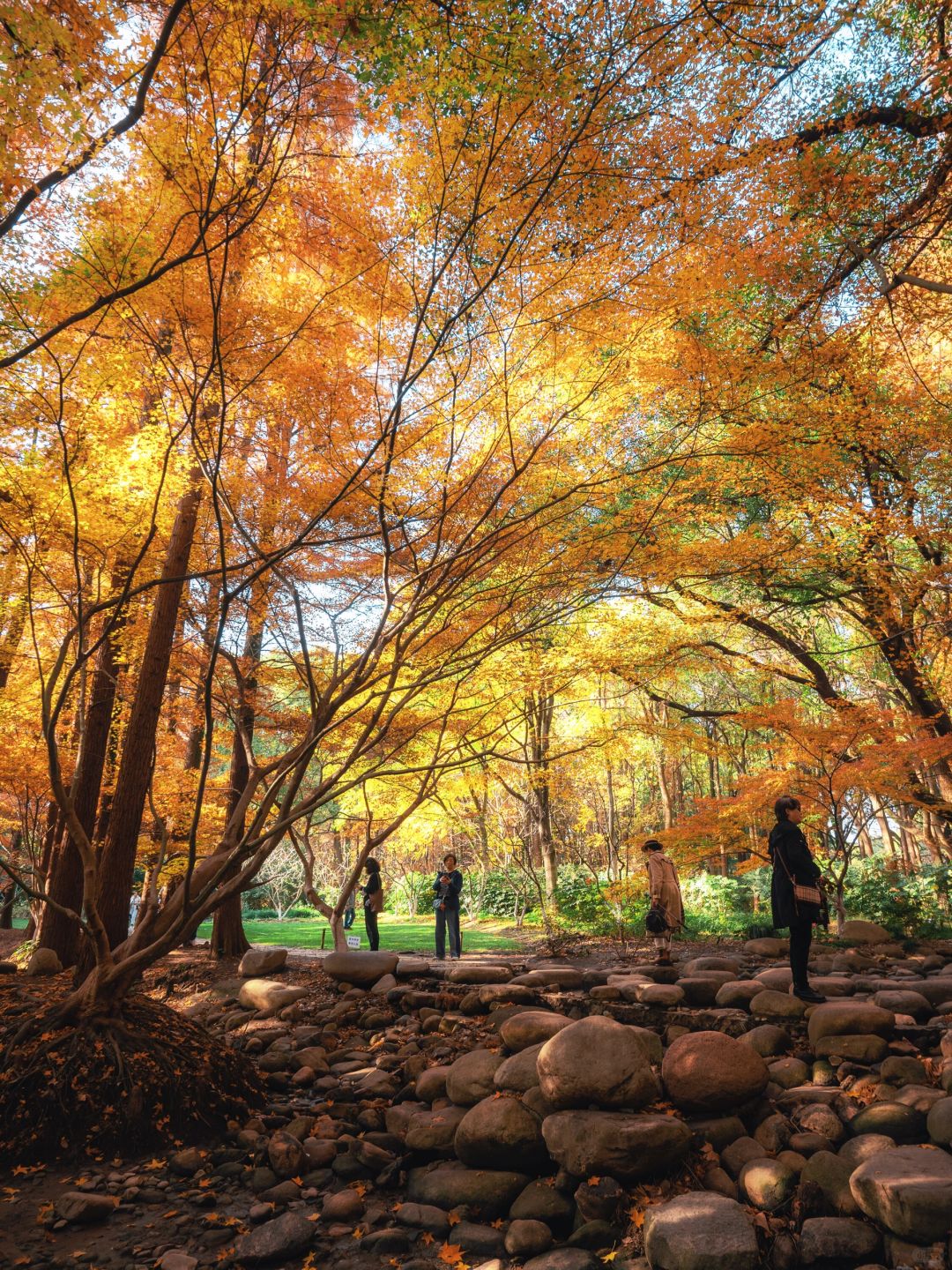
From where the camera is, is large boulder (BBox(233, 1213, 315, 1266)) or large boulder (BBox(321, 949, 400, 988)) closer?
large boulder (BBox(233, 1213, 315, 1266))

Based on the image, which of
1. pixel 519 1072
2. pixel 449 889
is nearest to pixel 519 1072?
pixel 519 1072

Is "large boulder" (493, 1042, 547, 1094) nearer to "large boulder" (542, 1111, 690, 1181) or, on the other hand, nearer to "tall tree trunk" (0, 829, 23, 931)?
"large boulder" (542, 1111, 690, 1181)

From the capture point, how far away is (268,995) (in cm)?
722

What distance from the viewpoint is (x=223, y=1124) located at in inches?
180

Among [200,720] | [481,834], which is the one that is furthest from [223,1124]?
[481,834]

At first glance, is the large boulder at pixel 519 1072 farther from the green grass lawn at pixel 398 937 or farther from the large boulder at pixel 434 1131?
the green grass lawn at pixel 398 937

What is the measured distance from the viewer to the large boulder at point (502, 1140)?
3934 mm

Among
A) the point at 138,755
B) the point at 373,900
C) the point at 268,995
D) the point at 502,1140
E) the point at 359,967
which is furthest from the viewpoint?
the point at 373,900

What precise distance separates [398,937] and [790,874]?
13644 mm

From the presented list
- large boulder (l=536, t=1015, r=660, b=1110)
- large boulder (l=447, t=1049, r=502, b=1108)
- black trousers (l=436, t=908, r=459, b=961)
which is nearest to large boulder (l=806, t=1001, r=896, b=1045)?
large boulder (l=536, t=1015, r=660, b=1110)

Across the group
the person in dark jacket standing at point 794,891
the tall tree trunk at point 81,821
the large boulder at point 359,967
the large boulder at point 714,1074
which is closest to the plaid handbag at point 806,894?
the person in dark jacket standing at point 794,891

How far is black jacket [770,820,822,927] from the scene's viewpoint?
213 inches

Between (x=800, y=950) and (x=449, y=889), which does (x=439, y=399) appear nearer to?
(x=800, y=950)

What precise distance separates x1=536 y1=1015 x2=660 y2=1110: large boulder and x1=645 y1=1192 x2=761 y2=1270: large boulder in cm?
77
